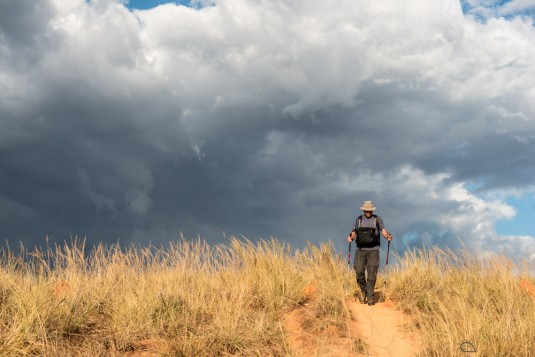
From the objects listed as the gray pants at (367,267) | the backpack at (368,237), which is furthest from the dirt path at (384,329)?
the backpack at (368,237)

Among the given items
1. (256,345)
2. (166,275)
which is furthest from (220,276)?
(256,345)

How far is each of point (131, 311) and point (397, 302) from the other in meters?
6.18

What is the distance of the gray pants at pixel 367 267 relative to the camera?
1246cm

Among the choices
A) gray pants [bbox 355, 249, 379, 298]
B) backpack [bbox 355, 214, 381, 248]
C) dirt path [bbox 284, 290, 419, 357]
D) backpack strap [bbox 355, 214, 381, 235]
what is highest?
backpack strap [bbox 355, 214, 381, 235]

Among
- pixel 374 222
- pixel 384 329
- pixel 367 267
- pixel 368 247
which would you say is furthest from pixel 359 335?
pixel 374 222

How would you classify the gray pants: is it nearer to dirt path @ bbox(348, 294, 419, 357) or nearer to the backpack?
the backpack

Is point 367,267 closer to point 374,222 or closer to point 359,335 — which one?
point 374,222

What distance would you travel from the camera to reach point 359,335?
10.5 metres

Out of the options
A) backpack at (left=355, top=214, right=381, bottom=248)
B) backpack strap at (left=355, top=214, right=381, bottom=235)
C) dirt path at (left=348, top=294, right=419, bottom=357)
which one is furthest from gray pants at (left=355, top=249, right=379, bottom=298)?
backpack strap at (left=355, top=214, right=381, bottom=235)

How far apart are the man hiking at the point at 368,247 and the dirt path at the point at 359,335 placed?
657 millimetres

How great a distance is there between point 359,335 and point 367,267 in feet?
8.07

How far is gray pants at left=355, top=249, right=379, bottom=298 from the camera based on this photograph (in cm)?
1246

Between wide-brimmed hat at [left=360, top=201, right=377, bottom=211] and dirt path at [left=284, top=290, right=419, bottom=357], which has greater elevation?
wide-brimmed hat at [left=360, top=201, right=377, bottom=211]

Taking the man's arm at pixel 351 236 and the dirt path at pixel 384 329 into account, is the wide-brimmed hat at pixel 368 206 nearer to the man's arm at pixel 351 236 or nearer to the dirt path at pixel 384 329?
the man's arm at pixel 351 236
